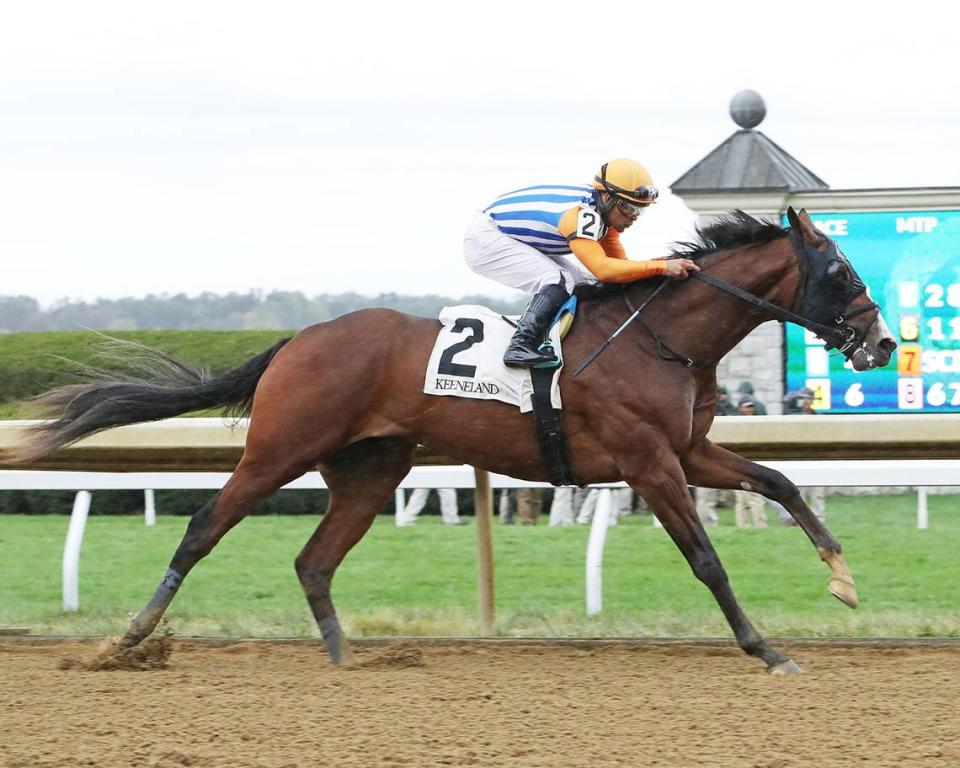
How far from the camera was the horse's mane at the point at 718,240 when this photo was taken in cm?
547

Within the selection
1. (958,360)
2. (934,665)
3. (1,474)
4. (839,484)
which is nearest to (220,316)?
(958,360)

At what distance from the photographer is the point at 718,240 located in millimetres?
5543

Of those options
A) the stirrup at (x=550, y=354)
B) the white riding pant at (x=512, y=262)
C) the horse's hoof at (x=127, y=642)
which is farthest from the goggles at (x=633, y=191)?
the horse's hoof at (x=127, y=642)

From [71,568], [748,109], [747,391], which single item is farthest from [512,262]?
[748,109]

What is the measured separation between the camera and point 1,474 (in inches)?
297

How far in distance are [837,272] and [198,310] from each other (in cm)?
1374

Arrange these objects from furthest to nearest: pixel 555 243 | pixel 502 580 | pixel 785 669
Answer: pixel 502 580 < pixel 555 243 < pixel 785 669

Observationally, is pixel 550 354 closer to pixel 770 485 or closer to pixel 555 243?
pixel 555 243

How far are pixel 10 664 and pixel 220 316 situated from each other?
12.9 meters

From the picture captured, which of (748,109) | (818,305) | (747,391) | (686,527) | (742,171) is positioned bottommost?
(686,527)

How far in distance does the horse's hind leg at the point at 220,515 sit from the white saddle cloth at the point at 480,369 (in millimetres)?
625

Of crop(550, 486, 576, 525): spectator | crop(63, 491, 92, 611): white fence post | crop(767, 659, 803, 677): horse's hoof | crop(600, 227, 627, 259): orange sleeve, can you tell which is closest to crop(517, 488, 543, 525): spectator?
crop(550, 486, 576, 525): spectator

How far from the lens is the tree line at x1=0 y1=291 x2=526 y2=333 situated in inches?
604

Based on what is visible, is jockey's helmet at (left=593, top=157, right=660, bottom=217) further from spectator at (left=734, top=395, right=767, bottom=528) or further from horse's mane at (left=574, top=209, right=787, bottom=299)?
spectator at (left=734, top=395, right=767, bottom=528)
